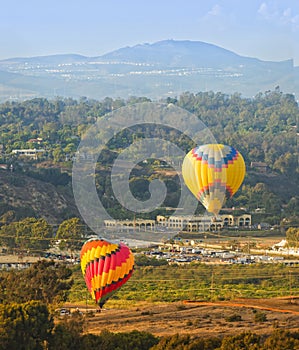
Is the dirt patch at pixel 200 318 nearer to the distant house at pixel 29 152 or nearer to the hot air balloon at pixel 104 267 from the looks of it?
the hot air balloon at pixel 104 267

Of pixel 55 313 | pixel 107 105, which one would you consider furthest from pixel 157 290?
pixel 107 105

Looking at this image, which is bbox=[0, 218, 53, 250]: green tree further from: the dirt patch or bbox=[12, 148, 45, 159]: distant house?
bbox=[12, 148, 45, 159]: distant house

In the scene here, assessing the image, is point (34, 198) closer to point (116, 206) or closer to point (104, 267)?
point (116, 206)

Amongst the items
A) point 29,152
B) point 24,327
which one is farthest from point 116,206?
point 24,327

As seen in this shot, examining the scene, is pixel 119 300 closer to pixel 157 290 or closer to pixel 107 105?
pixel 157 290

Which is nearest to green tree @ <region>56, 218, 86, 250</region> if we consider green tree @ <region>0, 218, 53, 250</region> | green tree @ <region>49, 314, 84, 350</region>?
green tree @ <region>0, 218, 53, 250</region>

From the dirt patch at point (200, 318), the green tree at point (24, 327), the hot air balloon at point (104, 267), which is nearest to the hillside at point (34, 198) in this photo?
the dirt patch at point (200, 318)
